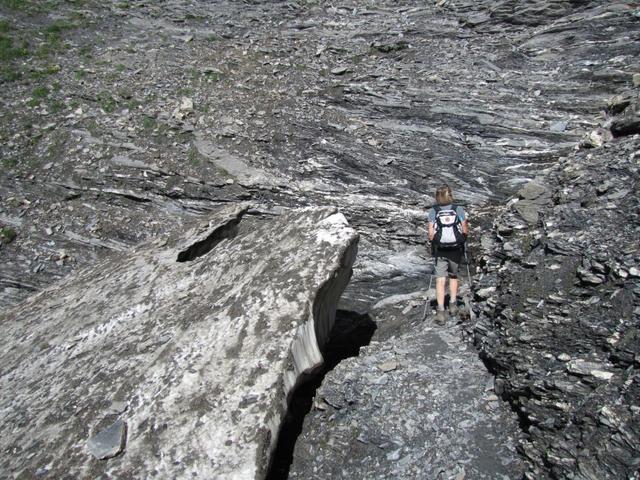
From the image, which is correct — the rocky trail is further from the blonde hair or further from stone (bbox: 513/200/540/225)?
the blonde hair

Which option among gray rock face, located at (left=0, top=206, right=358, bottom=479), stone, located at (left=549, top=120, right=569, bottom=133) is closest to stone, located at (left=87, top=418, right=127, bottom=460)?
gray rock face, located at (left=0, top=206, right=358, bottom=479)

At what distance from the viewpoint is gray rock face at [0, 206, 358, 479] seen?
4992mm

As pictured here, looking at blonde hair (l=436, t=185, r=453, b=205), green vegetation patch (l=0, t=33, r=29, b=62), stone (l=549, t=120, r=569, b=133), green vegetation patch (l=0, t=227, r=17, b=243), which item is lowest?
green vegetation patch (l=0, t=227, r=17, b=243)

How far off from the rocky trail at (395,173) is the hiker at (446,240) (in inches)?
16.8

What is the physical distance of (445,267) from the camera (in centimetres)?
813

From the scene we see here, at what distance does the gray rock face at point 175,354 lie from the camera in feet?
16.4

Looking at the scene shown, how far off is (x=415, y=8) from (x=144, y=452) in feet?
51.1

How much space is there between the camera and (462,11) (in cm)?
1523

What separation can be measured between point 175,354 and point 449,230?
453 cm

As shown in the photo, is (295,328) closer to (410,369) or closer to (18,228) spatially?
(410,369)

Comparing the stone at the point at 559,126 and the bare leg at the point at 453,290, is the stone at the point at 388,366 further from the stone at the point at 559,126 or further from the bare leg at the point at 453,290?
the stone at the point at 559,126

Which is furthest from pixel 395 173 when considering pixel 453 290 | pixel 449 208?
pixel 453 290

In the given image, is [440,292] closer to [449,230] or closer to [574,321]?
[449,230]

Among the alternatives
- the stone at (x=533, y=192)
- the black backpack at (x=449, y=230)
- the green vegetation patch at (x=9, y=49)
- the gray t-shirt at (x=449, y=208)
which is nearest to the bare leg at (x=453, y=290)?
the black backpack at (x=449, y=230)
